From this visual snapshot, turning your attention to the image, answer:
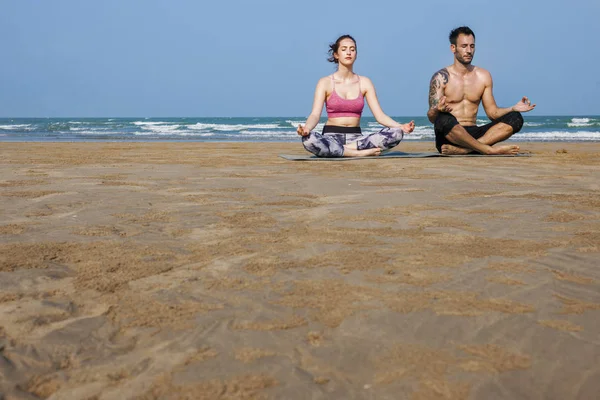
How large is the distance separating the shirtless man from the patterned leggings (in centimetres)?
58

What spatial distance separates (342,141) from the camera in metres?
7.47

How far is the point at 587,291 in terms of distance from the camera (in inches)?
75.8

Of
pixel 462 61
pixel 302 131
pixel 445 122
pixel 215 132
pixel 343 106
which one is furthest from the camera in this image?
pixel 215 132

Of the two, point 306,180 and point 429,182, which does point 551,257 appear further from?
point 306,180

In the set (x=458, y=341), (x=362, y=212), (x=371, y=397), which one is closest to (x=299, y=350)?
(x=371, y=397)

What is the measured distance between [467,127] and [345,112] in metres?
1.69

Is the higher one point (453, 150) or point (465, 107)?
point (465, 107)

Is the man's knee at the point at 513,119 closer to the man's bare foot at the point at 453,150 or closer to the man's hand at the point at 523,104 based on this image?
the man's hand at the point at 523,104

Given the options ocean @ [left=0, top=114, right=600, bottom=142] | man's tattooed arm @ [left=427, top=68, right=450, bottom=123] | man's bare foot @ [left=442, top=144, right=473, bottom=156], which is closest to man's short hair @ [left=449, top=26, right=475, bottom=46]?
man's tattooed arm @ [left=427, top=68, right=450, bottom=123]

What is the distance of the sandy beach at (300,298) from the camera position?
1352mm

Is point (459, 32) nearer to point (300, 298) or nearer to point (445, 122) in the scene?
point (445, 122)

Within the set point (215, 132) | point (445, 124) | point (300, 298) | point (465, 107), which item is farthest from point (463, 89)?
point (215, 132)

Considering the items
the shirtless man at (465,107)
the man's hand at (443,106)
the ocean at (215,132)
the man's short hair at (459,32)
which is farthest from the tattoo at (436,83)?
the ocean at (215,132)

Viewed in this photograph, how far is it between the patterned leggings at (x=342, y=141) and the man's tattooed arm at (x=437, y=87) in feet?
1.74
